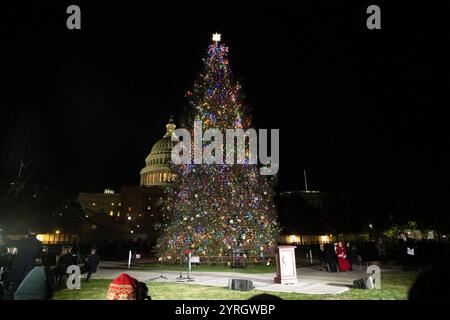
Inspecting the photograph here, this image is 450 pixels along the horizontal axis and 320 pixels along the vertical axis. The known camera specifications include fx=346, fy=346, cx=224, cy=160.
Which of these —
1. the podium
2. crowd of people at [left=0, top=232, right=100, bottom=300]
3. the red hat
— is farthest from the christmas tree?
the red hat

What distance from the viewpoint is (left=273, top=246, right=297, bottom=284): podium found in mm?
14375

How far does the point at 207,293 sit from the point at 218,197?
12.7 metres

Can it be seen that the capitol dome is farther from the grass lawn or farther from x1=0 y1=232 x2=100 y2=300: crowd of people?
the grass lawn

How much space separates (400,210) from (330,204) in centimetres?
2196

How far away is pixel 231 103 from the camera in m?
26.1

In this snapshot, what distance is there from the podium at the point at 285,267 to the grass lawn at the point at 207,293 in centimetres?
230

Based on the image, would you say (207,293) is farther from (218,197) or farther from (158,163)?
(158,163)

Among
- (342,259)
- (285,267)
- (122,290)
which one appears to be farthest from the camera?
(342,259)

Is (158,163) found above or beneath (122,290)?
above

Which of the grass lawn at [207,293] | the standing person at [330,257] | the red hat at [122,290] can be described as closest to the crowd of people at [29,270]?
the grass lawn at [207,293]

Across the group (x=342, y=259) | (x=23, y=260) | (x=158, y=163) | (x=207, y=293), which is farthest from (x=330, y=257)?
(x=158, y=163)

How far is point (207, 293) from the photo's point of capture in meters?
12.1

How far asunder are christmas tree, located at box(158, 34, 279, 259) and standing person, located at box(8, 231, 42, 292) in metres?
13.8
